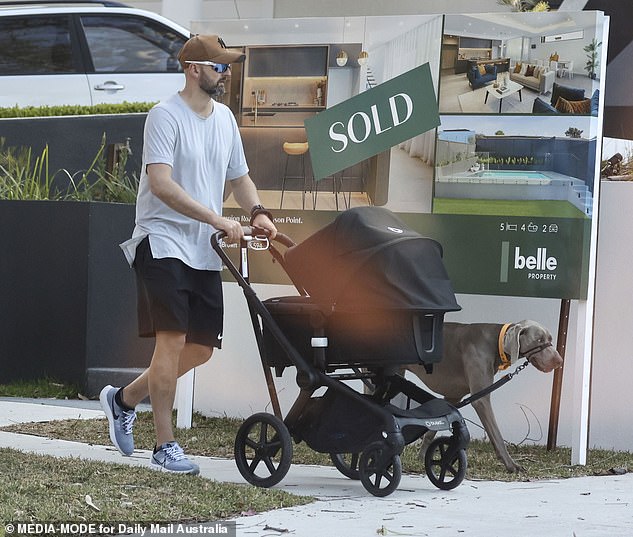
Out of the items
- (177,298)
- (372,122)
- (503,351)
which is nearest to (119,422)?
(177,298)

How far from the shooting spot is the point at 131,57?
432 inches

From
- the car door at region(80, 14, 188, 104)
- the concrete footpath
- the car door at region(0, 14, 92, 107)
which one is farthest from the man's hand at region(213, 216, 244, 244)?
the car door at region(0, 14, 92, 107)

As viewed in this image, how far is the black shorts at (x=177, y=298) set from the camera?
4.87 m

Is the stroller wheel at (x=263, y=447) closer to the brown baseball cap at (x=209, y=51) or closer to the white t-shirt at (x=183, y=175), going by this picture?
the white t-shirt at (x=183, y=175)

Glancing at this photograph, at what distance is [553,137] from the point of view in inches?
218

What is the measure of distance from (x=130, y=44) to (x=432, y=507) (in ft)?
24.3

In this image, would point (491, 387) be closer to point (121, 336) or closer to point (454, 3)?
point (121, 336)

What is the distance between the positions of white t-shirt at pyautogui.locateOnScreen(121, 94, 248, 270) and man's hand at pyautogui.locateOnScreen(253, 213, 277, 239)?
0.19m

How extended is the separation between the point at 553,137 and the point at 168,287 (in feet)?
6.31

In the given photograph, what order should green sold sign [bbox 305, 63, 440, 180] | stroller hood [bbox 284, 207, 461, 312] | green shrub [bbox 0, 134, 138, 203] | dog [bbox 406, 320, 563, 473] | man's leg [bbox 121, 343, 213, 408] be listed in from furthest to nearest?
green shrub [bbox 0, 134, 138, 203], green sold sign [bbox 305, 63, 440, 180], dog [bbox 406, 320, 563, 473], man's leg [bbox 121, 343, 213, 408], stroller hood [bbox 284, 207, 461, 312]

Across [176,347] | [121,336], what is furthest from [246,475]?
[121,336]

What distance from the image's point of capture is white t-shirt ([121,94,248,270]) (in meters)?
4.93

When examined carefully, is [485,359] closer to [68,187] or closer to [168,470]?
[168,470]

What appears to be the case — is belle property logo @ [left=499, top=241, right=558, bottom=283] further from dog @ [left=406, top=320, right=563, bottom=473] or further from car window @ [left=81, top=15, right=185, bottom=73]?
car window @ [left=81, top=15, right=185, bottom=73]
